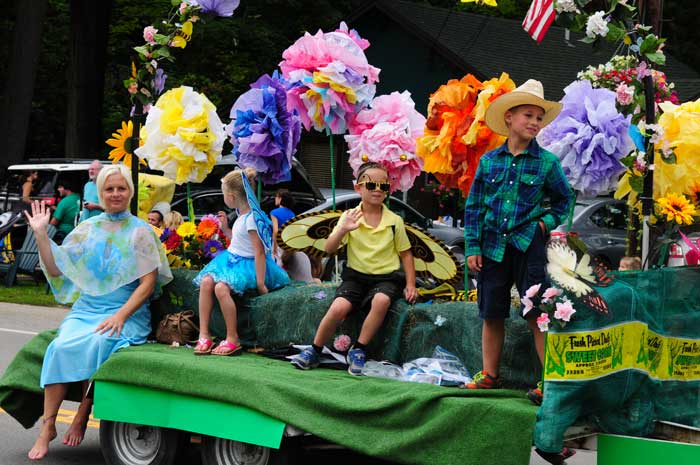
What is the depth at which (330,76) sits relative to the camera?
8.09 m

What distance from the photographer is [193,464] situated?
7422mm

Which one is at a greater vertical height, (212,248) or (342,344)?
(212,248)

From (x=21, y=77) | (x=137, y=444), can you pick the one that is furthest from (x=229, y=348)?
(x=21, y=77)

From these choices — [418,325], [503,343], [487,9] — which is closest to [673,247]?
[503,343]

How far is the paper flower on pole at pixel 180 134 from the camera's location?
8.73 m

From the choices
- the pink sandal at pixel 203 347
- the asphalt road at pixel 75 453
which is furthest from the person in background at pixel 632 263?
the pink sandal at pixel 203 347

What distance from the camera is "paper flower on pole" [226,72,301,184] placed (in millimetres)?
8562

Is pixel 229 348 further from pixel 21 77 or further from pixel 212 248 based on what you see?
pixel 21 77

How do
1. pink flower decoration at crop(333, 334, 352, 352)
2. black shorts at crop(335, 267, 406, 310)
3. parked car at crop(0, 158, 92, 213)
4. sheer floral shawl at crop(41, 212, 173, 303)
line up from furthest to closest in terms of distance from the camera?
parked car at crop(0, 158, 92, 213) < sheer floral shawl at crop(41, 212, 173, 303) < pink flower decoration at crop(333, 334, 352, 352) < black shorts at crop(335, 267, 406, 310)

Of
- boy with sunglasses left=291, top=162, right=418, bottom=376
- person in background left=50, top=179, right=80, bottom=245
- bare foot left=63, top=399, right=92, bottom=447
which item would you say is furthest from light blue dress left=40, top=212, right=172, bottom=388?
person in background left=50, top=179, right=80, bottom=245

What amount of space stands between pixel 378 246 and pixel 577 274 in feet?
6.71

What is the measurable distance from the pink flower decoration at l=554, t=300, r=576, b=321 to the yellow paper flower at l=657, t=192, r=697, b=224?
40.2 inches

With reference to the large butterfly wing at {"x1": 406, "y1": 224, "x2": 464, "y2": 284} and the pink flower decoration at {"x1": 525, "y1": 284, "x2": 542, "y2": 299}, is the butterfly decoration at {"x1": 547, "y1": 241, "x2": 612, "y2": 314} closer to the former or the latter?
the pink flower decoration at {"x1": 525, "y1": 284, "x2": 542, "y2": 299}

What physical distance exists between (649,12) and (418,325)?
153 inches
